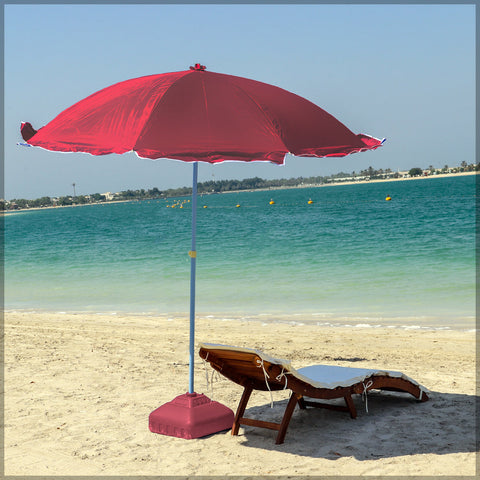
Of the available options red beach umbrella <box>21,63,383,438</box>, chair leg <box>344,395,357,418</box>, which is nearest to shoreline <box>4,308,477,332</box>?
chair leg <box>344,395,357,418</box>

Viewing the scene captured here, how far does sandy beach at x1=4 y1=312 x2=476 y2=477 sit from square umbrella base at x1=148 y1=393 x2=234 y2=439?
0.29 ft

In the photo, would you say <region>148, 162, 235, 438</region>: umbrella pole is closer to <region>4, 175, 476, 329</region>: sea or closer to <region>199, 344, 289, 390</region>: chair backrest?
<region>199, 344, 289, 390</region>: chair backrest

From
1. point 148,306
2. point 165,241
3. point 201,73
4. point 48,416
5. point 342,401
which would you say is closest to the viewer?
point 201,73

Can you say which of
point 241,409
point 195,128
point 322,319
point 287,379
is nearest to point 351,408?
point 241,409

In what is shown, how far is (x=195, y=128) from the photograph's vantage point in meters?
4.14

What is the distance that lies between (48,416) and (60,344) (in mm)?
3184

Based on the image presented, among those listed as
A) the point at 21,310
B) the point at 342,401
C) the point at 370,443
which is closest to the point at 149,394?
the point at 342,401

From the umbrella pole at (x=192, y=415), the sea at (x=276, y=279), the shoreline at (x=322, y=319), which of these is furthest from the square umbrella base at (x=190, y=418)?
the sea at (x=276, y=279)

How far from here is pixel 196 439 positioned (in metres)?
4.93

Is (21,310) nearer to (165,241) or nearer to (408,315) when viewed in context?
(408,315)

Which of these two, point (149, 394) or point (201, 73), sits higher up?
point (201, 73)

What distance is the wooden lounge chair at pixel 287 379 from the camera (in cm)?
445

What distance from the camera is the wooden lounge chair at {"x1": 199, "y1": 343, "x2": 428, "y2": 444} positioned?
445cm

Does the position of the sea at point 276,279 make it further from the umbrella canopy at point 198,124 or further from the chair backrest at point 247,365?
the umbrella canopy at point 198,124
